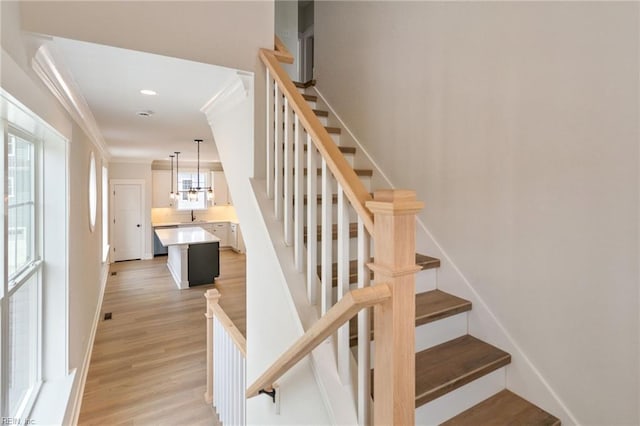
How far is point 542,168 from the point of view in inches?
65.2

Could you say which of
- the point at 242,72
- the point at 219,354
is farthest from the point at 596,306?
the point at 219,354

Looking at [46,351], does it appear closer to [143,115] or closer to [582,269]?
[143,115]

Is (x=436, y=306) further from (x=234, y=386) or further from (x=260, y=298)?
(x=234, y=386)

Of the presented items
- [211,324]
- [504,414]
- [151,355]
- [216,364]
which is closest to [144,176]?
[151,355]

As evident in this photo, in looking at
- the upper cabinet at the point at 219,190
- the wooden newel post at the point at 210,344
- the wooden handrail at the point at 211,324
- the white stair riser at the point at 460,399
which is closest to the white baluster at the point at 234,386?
the wooden handrail at the point at 211,324

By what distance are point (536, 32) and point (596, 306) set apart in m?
1.40

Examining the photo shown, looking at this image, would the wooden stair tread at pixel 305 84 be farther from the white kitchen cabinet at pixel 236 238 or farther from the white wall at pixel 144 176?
the white kitchen cabinet at pixel 236 238

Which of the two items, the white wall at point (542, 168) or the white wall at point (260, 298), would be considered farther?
the white wall at point (260, 298)

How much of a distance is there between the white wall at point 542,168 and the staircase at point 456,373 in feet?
0.61

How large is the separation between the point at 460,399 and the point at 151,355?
12.0ft

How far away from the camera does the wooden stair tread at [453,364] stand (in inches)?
56.8

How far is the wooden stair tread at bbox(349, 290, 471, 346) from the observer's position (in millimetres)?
1747

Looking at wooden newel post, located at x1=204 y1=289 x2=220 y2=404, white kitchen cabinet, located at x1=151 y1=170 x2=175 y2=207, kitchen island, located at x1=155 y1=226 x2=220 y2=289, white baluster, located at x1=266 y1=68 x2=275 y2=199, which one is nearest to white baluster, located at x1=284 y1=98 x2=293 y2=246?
white baluster, located at x1=266 y1=68 x2=275 y2=199

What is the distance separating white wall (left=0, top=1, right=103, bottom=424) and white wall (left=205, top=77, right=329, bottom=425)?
39.0 inches
